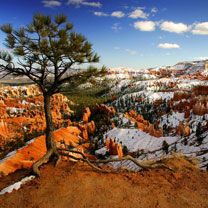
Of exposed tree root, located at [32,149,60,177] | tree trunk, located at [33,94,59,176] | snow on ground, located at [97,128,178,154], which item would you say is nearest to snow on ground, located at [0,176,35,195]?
exposed tree root, located at [32,149,60,177]

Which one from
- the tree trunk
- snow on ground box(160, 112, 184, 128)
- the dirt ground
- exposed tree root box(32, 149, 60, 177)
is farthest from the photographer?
snow on ground box(160, 112, 184, 128)

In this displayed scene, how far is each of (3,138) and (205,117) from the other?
71.6m

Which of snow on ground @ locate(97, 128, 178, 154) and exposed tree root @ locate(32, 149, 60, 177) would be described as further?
snow on ground @ locate(97, 128, 178, 154)

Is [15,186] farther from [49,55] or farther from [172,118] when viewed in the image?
[172,118]

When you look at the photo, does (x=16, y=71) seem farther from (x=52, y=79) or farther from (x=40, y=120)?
(x=40, y=120)

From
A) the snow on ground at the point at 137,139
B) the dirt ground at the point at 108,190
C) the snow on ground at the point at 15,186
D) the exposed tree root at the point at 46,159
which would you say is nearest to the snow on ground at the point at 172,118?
the snow on ground at the point at 137,139

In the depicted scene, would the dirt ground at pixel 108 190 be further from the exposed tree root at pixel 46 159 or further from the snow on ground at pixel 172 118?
the snow on ground at pixel 172 118

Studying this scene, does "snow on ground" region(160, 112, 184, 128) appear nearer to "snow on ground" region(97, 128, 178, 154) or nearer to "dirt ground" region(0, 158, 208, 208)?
"snow on ground" region(97, 128, 178, 154)

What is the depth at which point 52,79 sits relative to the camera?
15414mm

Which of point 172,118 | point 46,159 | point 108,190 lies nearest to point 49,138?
point 46,159

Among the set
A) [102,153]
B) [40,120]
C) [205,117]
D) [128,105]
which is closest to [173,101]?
[128,105]

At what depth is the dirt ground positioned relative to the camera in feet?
37.7

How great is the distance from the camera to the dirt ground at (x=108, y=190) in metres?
11.5

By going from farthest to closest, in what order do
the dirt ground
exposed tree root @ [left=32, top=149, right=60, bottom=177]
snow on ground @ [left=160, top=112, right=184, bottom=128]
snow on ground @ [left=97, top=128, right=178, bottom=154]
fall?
snow on ground @ [left=160, top=112, right=184, bottom=128]
snow on ground @ [left=97, top=128, right=178, bottom=154]
exposed tree root @ [left=32, top=149, right=60, bottom=177]
the dirt ground
